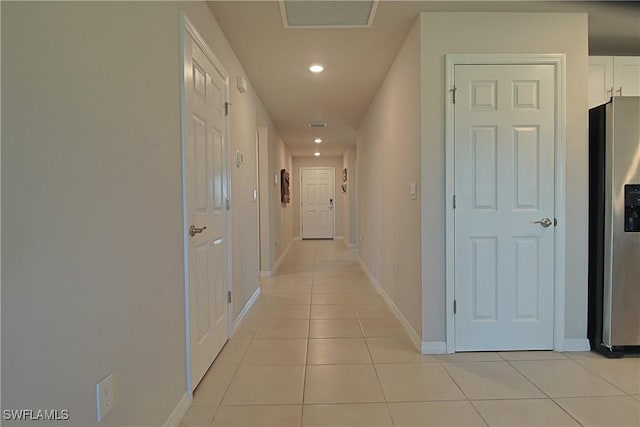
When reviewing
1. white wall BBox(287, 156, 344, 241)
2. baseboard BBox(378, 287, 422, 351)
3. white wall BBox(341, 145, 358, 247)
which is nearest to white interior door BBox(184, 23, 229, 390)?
baseboard BBox(378, 287, 422, 351)

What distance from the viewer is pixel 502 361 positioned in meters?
2.28

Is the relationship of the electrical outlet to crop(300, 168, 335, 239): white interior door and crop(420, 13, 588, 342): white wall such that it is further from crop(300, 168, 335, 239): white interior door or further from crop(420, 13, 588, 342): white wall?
crop(300, 168, 335, 239): white interior door

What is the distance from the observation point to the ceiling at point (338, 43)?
231 centimetres

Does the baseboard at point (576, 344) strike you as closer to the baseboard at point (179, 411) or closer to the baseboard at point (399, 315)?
the baseboard at point (399, 315)

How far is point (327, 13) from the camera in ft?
7.66

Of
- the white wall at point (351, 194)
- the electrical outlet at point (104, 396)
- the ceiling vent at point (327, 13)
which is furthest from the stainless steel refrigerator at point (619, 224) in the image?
Result: the white wall at point (351, 194)

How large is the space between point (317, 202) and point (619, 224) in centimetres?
786

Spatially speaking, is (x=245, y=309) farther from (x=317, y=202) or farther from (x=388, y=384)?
(x=317, y=202)

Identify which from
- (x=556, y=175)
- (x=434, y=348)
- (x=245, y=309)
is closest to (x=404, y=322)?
(x=434, y=348)

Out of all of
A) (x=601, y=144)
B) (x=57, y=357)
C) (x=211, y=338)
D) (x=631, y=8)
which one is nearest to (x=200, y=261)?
(x=211, y=338)

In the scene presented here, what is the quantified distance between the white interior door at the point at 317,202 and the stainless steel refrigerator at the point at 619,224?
7612 mm

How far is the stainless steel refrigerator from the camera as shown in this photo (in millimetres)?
2301

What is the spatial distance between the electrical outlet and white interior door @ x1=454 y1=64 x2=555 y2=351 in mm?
2046

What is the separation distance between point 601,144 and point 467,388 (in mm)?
1874
